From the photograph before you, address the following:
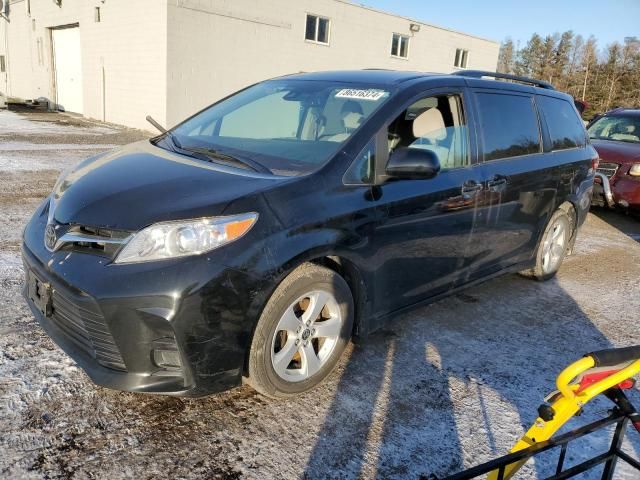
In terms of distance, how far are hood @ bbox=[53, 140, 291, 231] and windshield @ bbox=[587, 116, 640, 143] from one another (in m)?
8.41

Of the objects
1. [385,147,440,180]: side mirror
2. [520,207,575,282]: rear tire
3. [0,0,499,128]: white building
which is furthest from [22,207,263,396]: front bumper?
[0,0,499,128]: white building

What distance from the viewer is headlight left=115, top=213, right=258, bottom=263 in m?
2.30

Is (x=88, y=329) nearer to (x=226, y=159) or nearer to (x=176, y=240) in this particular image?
(x=176, y=240)

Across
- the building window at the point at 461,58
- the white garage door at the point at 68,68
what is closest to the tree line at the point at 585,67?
the building window at the point at 461,58

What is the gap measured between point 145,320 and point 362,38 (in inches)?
800

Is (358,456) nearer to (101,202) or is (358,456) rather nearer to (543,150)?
(101,202)

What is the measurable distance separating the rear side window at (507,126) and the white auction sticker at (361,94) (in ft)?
3.01

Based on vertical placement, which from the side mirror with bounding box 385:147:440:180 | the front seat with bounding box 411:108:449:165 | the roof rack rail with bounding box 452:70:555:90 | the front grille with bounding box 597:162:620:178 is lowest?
the front grille with bounding box 597:162:620:178

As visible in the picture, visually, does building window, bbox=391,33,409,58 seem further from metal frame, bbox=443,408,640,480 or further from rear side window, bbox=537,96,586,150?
metal frame, bbox=443,408,640,480

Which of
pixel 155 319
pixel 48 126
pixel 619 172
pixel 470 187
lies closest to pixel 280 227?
pixel 155 319

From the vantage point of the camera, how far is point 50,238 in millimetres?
2602

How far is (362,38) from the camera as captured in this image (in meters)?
20.7

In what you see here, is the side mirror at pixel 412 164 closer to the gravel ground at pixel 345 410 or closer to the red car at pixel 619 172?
the gravel ground at pixel 345 410

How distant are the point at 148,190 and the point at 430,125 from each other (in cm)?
190
